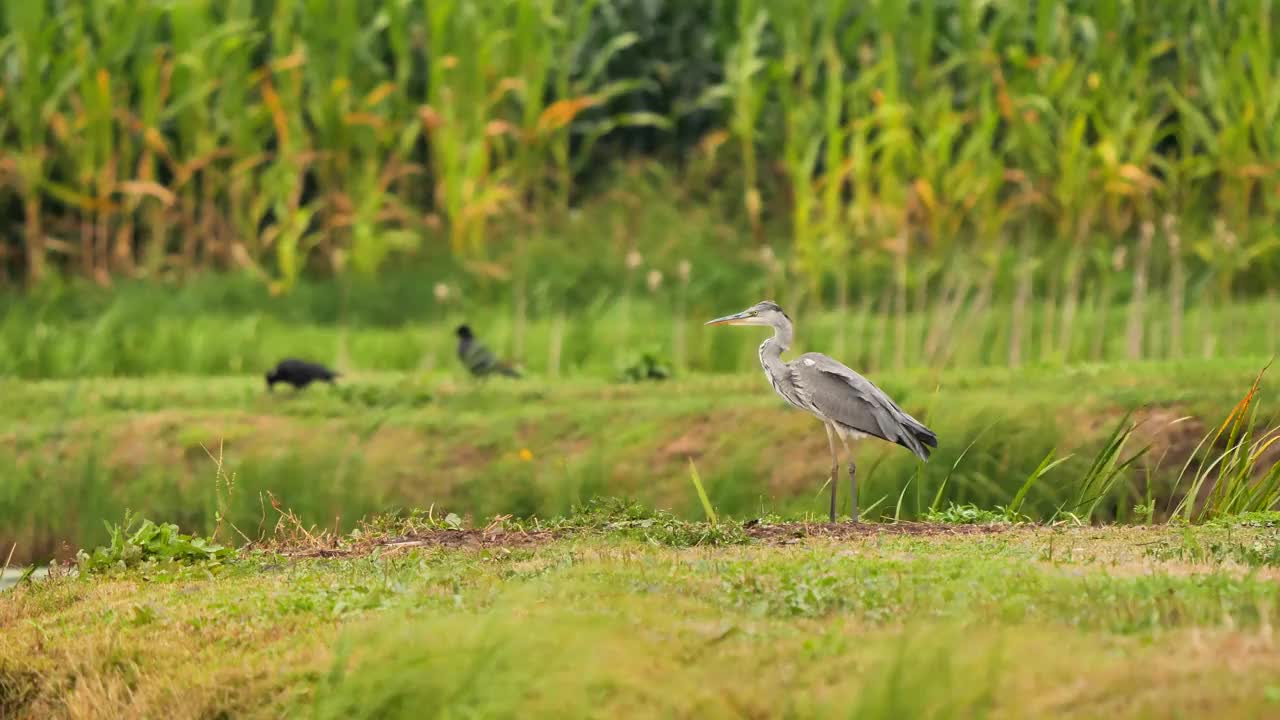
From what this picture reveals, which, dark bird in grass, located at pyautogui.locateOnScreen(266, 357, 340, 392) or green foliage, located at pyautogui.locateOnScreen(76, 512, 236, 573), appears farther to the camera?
dark bird in grass, located at pyautogui.locateOnScreen(266, 357, 340, 392)

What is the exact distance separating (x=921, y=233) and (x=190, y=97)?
276 inches

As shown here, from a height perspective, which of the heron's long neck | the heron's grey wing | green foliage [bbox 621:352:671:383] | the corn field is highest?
the corn field

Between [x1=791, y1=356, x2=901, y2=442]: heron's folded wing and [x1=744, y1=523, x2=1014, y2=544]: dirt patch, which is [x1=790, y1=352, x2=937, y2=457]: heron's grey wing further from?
[x1=744, y1=523, x2=1014, y2=544]: dirt patch

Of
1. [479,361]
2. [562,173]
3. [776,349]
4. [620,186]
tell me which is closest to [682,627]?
[776,349]

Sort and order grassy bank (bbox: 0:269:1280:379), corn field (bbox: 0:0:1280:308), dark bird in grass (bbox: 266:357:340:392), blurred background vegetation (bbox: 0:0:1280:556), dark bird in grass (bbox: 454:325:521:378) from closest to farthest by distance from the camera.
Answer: dark bird in grass (bbox: 266:357:340:392)
dark bird in grass (bbox: 454:325:521:378)
grassy bank (bbox: 0:269:1280:379)
blurred background vegetation (bbox: 0:0:1280:556)
corn field (bbox: 0:0:1280:308)

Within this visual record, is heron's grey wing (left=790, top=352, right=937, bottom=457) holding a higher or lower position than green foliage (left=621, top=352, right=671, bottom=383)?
higher

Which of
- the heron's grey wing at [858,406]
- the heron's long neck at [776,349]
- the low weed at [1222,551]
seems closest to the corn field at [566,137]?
the heron's long neck at [776,349]

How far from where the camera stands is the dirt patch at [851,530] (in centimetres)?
867

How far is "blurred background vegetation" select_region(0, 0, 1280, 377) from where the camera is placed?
17078mm

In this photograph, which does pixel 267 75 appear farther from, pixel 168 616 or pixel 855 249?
pixel 168 616

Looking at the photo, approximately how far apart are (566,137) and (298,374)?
5.35 m

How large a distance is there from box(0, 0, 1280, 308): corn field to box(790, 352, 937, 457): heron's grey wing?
7959mm

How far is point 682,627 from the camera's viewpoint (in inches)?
255

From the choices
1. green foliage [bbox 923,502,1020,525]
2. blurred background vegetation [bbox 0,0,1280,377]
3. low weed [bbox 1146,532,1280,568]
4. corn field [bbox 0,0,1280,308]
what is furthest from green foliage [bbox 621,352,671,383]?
low weed [bbox 1146,532,1280,568]
